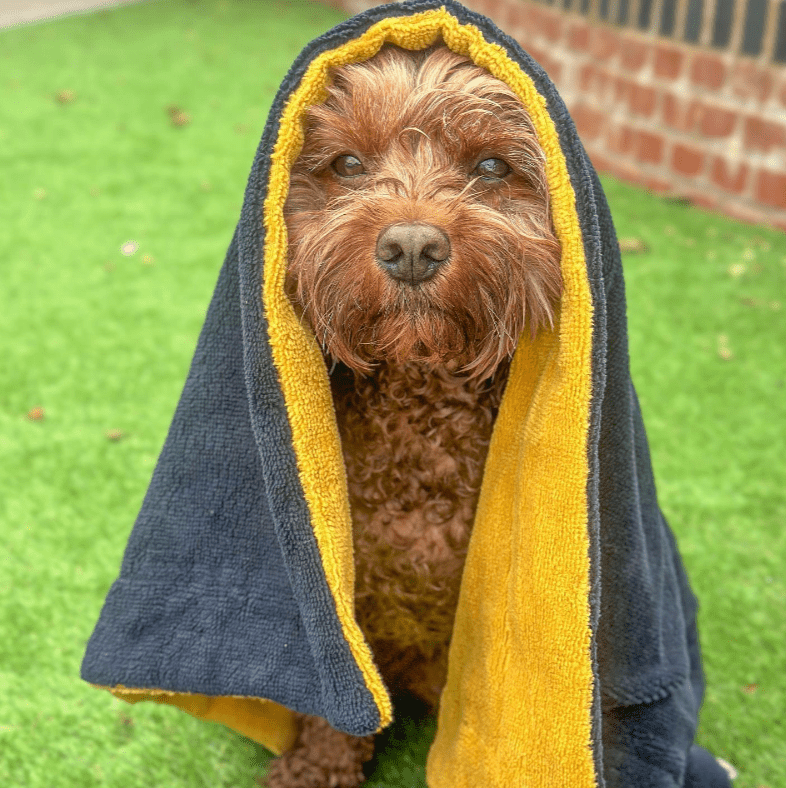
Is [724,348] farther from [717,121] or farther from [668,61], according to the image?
[668,61]

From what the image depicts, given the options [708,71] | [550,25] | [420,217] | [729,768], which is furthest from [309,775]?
[550,25]

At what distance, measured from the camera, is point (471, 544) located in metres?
1.88

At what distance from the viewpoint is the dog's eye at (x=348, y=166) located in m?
1.74

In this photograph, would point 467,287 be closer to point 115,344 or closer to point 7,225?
point 115,344

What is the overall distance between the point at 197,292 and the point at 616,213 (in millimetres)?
2365

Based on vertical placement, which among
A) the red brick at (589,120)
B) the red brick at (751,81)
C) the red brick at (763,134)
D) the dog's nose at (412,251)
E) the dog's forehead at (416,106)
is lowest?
the red brick at (589,120)

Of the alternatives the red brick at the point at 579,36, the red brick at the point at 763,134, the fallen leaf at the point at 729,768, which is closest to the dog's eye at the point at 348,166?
the fallen leaf at the point at 729,768

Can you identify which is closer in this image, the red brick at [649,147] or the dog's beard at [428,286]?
the dog's beard at [428,286]

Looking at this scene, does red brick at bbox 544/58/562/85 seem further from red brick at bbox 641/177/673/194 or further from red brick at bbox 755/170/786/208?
red brick at bbox 755/170/786/208

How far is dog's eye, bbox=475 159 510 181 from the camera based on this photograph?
1715mm

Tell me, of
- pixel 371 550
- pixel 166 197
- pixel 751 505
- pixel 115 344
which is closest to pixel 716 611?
pixel 751 505

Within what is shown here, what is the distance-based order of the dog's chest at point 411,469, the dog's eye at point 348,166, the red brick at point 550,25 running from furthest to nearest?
the red brick at point 550,25, the dog's chest at point 411,469, the dog's eye at point 348,166

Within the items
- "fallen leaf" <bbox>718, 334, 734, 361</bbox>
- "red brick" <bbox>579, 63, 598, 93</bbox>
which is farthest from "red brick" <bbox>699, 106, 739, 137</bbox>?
"fallen leaf" <bbox>718, 334, 734, 361</bbox>

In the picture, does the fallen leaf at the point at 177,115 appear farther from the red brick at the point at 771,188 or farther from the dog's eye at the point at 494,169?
the dog's eye at the point at 494,169
